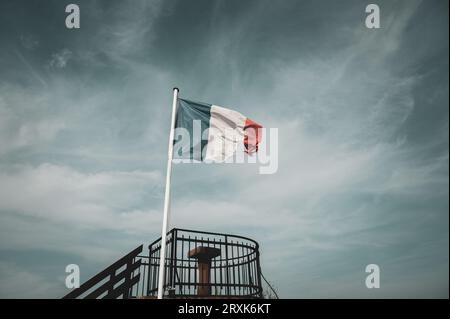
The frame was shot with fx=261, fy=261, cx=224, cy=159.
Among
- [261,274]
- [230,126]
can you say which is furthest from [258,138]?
[261,274]

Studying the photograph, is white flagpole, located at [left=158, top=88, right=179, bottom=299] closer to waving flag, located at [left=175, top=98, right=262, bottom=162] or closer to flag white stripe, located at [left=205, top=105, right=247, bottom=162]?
waving flag, located at [left=175, top=98, right=262, bottom=162]

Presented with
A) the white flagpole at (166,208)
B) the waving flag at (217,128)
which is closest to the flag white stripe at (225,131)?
the waving flag at (217,128)

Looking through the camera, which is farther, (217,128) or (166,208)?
(217,128)

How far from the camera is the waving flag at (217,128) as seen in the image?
6.82 m

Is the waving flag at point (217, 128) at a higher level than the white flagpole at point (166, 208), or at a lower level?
higher

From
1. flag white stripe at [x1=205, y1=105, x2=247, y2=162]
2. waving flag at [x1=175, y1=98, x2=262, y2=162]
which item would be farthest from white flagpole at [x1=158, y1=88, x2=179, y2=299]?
flag white stripe at [x1=205, y1=105, x2=247, y2=162]

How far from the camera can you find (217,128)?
7.00 metres

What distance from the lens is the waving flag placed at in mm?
6816

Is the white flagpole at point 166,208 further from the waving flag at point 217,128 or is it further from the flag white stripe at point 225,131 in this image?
the flag white stripe at point 225,131

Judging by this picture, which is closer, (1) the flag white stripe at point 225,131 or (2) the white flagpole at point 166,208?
(2) the white flagpole at point 166,208

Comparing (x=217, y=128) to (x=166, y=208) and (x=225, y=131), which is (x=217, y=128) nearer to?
(x=225, y=131)

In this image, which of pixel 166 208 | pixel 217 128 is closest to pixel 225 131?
pixel 217 128

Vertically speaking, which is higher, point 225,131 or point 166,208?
point 225,131
